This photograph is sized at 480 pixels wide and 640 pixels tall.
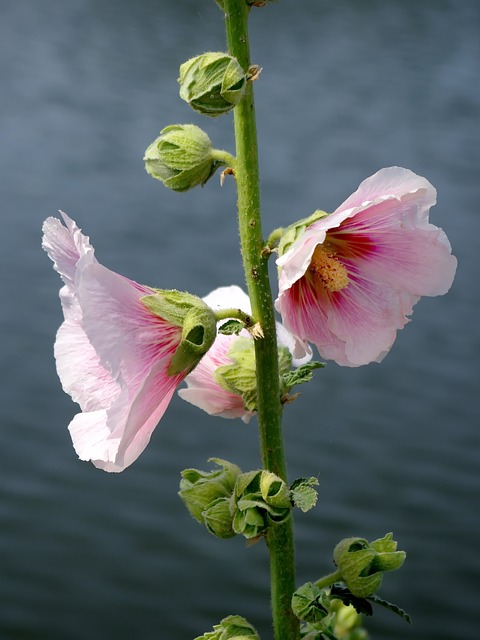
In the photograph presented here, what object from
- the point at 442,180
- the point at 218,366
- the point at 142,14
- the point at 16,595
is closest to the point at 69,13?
the point at 142,14

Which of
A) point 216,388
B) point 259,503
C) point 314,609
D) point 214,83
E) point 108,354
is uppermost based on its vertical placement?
point 214,83

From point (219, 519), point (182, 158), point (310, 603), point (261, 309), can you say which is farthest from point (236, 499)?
point (182, 158)

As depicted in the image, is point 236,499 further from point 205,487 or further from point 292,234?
point 292,234

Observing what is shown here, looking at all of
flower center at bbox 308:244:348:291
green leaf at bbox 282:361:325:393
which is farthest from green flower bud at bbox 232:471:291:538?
flower center at bbox 308:244:348:291

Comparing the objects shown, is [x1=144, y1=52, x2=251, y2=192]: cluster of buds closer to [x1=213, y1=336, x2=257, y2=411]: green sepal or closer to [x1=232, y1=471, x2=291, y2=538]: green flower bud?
[x1=213, y1=336, x2=257, y2=411]: green sepal

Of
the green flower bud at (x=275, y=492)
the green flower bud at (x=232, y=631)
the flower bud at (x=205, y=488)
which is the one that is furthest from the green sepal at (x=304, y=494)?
the green flower bud at (x=232, y=631)

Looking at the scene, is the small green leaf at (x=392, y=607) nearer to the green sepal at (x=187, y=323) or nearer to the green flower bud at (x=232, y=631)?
the green flower bud at (x=232, y=631)
